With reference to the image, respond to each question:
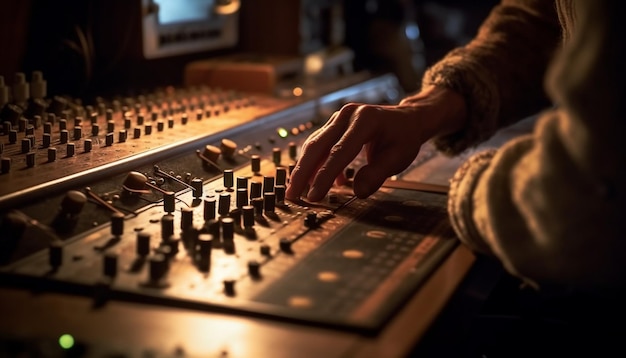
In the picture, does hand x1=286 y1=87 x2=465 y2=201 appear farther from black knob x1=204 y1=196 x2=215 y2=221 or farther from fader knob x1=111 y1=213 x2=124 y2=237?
fader knob x1=111 y1=213 x2=124 y2=237

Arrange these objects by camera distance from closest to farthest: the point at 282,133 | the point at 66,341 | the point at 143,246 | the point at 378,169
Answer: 1. the point at 66,341
2. the point at 143,246
3. the point at 378,169
4. the point at 282,133

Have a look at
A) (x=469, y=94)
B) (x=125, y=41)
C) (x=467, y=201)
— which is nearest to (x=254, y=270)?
(x=467, y=201)

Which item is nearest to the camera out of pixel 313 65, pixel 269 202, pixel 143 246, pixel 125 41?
pixel 143 246

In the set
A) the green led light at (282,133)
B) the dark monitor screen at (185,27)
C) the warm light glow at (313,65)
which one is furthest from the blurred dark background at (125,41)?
the green led light at (282,133)

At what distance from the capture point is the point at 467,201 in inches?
41.7

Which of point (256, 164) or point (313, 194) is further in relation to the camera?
point (256, 164)

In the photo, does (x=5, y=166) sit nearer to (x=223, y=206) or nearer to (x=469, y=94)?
(x=223, y=206)

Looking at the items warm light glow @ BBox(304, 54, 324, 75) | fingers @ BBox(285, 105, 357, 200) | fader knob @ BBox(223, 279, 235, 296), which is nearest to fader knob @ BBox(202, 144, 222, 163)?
fingers @ BBox(285, 105, 357, 200)

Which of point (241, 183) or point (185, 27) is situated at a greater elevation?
point (185, 27)

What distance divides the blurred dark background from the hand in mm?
754

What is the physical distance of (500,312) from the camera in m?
1.86

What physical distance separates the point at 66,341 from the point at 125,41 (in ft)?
4.49

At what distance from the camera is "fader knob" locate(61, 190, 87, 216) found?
114 cm

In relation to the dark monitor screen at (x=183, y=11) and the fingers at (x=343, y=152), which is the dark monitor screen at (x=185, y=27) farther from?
the fingers at (x=343, y=152)
